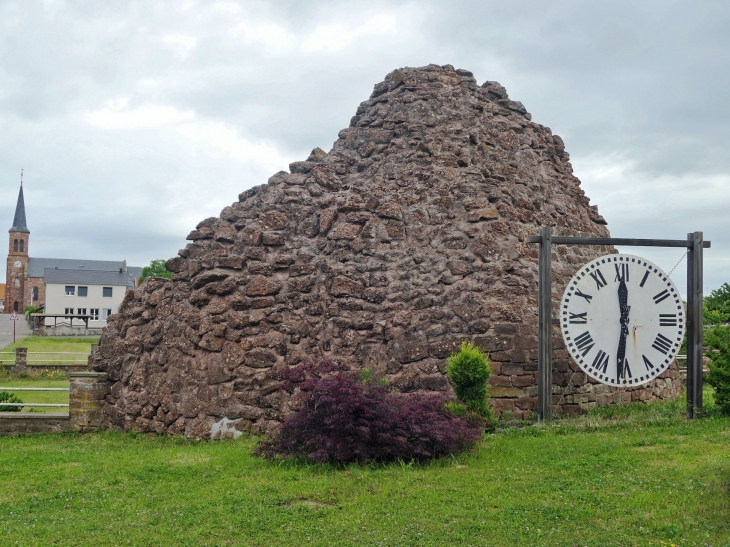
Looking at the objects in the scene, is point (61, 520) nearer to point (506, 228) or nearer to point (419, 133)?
point (506, 228)

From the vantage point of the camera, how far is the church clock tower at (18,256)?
84812 mm

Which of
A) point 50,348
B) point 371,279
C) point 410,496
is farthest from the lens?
point 50,348

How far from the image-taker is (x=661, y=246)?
29.2 ft

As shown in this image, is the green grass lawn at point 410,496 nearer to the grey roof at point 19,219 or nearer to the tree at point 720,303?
the tree at point 720,303

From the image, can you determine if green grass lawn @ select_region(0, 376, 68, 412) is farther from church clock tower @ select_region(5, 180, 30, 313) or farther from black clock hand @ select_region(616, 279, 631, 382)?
church clock tower @ select_region(5, 180, 30, 313)

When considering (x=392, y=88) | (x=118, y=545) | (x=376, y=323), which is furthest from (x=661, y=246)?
(x=118, y=545)

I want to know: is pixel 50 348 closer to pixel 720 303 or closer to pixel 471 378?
pixel 471 378

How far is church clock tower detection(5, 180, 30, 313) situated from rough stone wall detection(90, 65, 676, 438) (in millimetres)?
85841

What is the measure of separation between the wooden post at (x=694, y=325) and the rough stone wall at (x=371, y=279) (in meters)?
1.38

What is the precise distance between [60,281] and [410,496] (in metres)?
71.3

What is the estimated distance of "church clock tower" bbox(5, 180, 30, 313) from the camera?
8481 cm

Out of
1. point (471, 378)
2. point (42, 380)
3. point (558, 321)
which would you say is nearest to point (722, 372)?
point (558, 321)

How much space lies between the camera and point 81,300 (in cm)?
6850

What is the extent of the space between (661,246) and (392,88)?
5.71 metres
